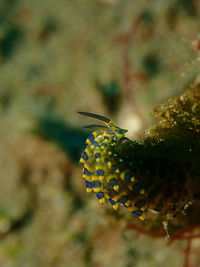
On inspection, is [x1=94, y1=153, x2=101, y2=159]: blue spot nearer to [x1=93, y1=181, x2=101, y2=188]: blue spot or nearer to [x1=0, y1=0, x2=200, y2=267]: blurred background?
[x1=93, y1=181, x2=101, y2=188]: blue spot

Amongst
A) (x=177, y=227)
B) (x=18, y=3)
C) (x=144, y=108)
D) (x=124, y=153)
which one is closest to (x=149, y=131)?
(x=124, y=153)

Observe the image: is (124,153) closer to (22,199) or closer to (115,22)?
(22,199)

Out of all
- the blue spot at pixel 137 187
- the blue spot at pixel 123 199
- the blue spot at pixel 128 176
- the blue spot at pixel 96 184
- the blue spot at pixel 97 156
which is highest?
the blue spot at pixel 97 156

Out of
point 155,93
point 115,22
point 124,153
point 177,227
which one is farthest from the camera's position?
point 115,22

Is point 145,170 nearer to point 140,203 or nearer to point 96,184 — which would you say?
point 140,203

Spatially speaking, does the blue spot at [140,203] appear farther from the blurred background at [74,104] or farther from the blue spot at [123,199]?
the blurred background at [74,104]

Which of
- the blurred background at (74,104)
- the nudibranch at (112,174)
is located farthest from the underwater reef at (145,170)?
the blurred background at (74,104)

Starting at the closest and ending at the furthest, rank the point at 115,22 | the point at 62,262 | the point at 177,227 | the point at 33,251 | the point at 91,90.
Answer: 1. the point at 177,227
2. the point at 62,262
3. the point at 33,251
4. the point at 91,90
5. the point at 115,22
